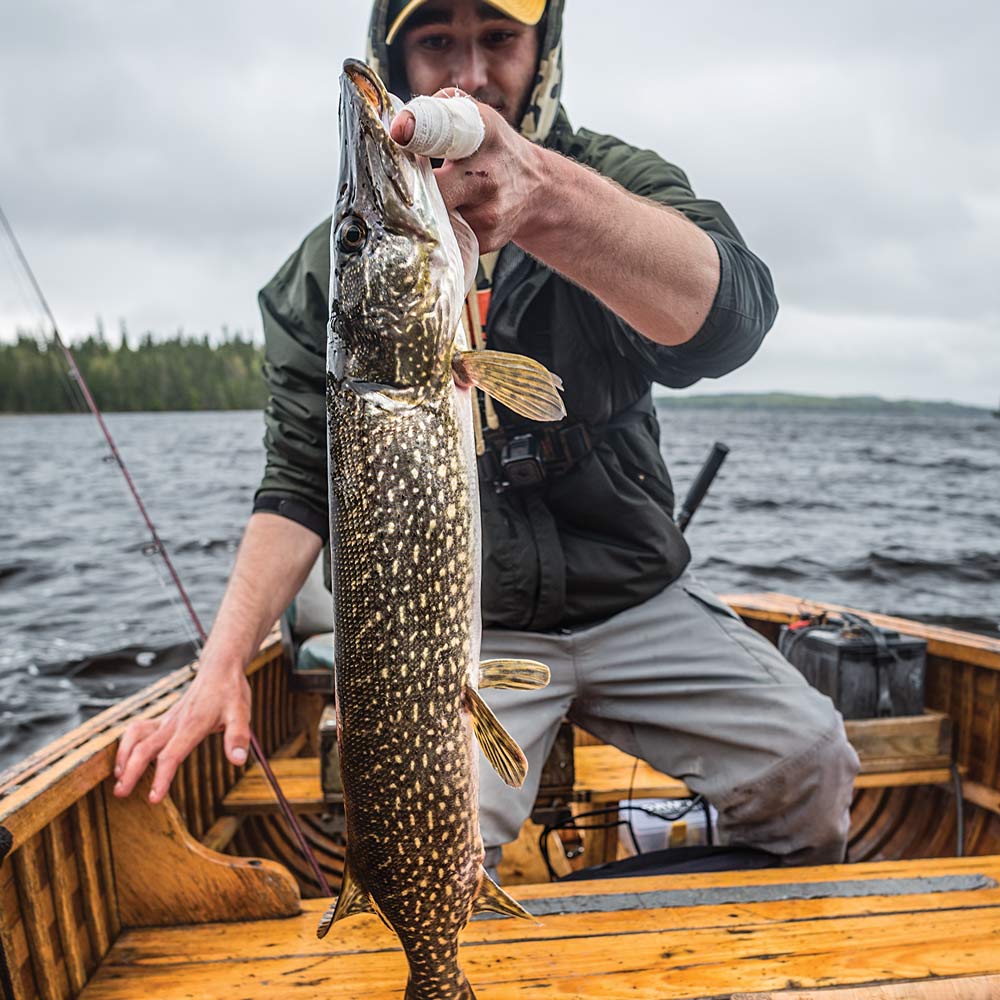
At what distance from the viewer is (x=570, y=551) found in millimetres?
2854

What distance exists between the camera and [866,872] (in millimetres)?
2701

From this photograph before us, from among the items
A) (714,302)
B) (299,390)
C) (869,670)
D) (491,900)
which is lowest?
(869,670)

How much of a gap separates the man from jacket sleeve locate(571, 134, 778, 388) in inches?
0.4

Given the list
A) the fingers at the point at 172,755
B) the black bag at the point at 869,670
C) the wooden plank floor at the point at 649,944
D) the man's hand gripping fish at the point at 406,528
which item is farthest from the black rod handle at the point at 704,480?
the man's hand gripping fish at the point at 406,528

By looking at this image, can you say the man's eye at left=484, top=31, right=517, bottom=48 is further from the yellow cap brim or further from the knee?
the knee

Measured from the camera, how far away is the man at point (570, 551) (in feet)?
8.73

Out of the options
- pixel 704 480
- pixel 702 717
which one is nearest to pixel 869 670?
pixel 704 480

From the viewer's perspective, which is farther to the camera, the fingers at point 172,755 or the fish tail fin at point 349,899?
the fingers at point 172,755

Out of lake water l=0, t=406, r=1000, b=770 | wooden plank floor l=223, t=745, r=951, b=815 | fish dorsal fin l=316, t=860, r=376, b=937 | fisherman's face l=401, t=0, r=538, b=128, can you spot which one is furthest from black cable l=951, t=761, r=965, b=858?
lake water l=0, t=406, r=1000, b=770

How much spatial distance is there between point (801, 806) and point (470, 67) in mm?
2524

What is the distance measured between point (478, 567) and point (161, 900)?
168cm

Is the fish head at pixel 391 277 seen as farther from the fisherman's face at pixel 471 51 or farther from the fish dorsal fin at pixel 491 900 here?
the fisherman's face at pixel 471 51

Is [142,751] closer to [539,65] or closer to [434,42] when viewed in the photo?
[434,42]

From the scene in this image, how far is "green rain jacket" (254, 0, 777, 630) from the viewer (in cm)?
279
